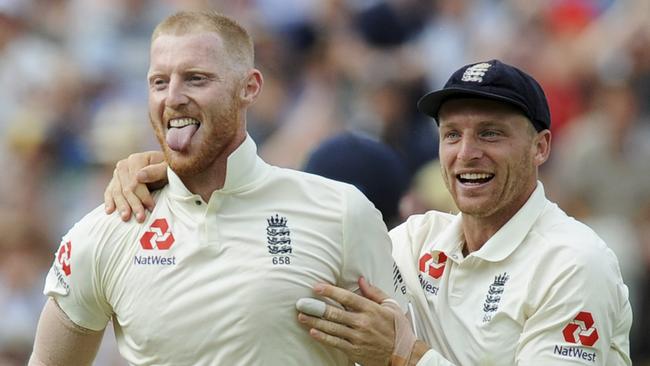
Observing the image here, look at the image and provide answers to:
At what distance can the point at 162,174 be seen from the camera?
4.10 m

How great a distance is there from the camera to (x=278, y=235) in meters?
3.89

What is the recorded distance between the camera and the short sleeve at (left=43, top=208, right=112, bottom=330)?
3936 mm

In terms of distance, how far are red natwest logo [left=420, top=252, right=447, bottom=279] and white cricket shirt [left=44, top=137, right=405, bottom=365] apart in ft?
1.18

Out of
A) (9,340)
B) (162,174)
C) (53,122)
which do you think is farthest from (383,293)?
(53,122)

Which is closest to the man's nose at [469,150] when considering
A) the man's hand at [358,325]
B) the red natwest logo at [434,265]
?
the red natwest logo at [434,265]

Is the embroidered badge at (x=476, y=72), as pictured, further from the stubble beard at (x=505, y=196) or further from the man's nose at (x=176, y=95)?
the man's nose at (x=176, y=95)

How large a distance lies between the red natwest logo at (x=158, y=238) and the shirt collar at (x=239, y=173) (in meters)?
0.11

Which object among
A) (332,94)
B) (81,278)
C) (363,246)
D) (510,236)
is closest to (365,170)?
(510,236)

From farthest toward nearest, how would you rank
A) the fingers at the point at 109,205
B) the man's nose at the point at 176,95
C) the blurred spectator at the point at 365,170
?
1. the blurred spectator at the point at 365,170
2. the fingers at the point at 109,205
3. the man's nose at the point at 176,95

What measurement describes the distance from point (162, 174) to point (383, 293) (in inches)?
31.4

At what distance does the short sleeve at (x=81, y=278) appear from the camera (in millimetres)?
3936

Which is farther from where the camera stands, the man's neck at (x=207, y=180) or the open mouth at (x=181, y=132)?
the man's neck at (x=207, y=180)

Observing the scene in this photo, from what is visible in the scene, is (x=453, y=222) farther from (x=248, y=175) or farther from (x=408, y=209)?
(x=248, y=175)

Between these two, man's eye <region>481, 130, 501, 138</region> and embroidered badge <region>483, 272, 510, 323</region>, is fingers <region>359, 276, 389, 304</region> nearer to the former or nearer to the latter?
embroidered badge <region>483, 272, 510, 323</region>
